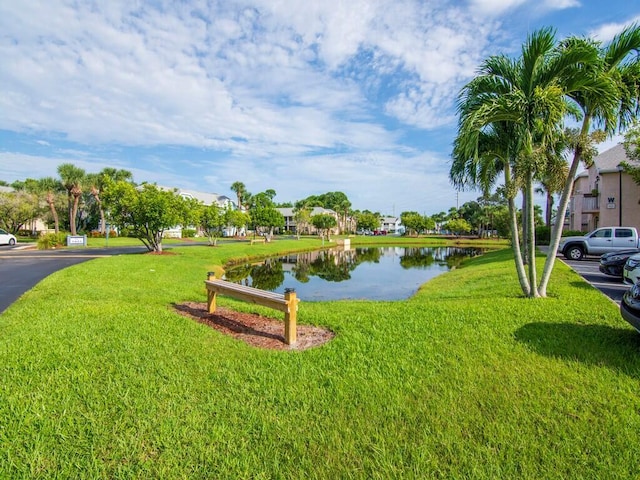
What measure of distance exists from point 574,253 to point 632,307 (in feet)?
54.5

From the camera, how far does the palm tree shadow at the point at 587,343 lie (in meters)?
4.26

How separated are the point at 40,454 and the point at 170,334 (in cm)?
261

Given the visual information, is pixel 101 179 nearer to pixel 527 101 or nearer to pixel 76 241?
pixel 76 241

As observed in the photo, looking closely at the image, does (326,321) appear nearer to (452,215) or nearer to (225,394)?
(225,394)

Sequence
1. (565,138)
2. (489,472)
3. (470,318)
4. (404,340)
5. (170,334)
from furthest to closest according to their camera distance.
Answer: (565,138)
(470,318)
(170,334)
(404,340)
(489,472)

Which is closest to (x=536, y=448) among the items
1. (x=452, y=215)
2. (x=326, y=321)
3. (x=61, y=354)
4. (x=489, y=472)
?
(x=489, y=472)

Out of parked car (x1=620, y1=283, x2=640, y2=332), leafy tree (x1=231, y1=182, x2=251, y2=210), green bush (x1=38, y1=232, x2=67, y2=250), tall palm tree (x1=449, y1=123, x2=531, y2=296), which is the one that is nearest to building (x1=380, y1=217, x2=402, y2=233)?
leafy tree (x1=231, y1=182, x2=251, y2=210)

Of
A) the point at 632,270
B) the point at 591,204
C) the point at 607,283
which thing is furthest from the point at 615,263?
the point at 591,204

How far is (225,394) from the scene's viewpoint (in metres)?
3.72

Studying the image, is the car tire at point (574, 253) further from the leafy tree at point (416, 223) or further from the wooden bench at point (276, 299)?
the leafy tree at point (416, 223)

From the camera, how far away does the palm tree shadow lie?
14.0 ft

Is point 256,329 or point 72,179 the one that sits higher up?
point 72,179

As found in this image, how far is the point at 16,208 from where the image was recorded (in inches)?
1577

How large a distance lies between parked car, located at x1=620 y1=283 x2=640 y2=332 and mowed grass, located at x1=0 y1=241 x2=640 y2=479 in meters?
0.42
